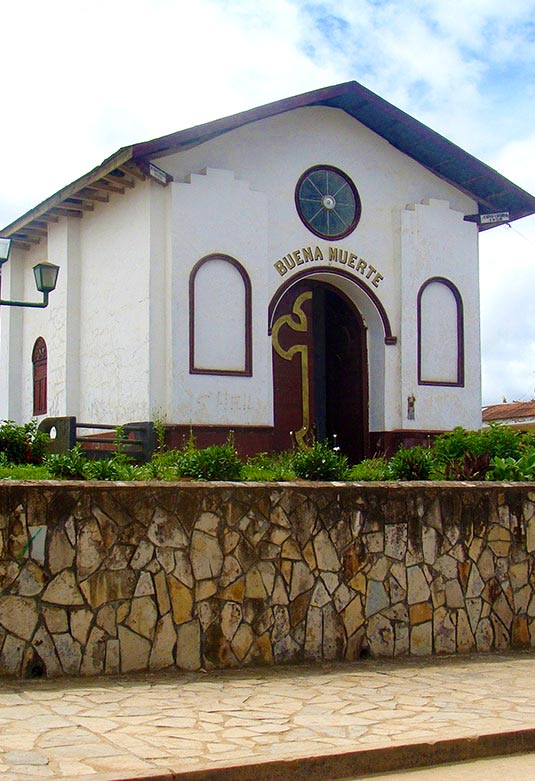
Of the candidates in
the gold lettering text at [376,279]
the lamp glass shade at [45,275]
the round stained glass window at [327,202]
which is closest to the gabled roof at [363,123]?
the round stained glass window at [327,202]

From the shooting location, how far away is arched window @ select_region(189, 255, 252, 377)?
15922 mm

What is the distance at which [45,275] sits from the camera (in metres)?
15.1

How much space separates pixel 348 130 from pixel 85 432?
6.91m

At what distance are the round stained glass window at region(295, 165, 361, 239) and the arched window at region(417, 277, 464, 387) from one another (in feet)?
6.12

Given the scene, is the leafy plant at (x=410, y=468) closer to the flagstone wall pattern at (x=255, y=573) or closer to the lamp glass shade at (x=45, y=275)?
the flagstone wall pattern at (x=255, y=573)

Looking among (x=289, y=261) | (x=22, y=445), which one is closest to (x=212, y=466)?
(x=22, y=445)

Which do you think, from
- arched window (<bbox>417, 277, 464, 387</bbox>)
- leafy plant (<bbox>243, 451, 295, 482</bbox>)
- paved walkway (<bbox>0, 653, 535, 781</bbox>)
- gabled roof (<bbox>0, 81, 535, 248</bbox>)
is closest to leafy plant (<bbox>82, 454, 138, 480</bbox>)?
leafy plant (<bbox>243, 451, 295, 482</bbox>)

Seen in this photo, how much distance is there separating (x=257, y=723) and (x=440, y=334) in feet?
39.9

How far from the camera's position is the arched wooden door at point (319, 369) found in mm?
17609

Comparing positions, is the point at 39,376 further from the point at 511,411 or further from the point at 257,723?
the point at 511,411

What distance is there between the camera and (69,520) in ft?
28.7

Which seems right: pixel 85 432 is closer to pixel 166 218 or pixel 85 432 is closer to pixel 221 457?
pixel 166 218

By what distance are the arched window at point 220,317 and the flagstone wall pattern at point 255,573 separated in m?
6.09

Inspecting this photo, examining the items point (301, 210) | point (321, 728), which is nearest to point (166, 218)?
point (301, 210)
